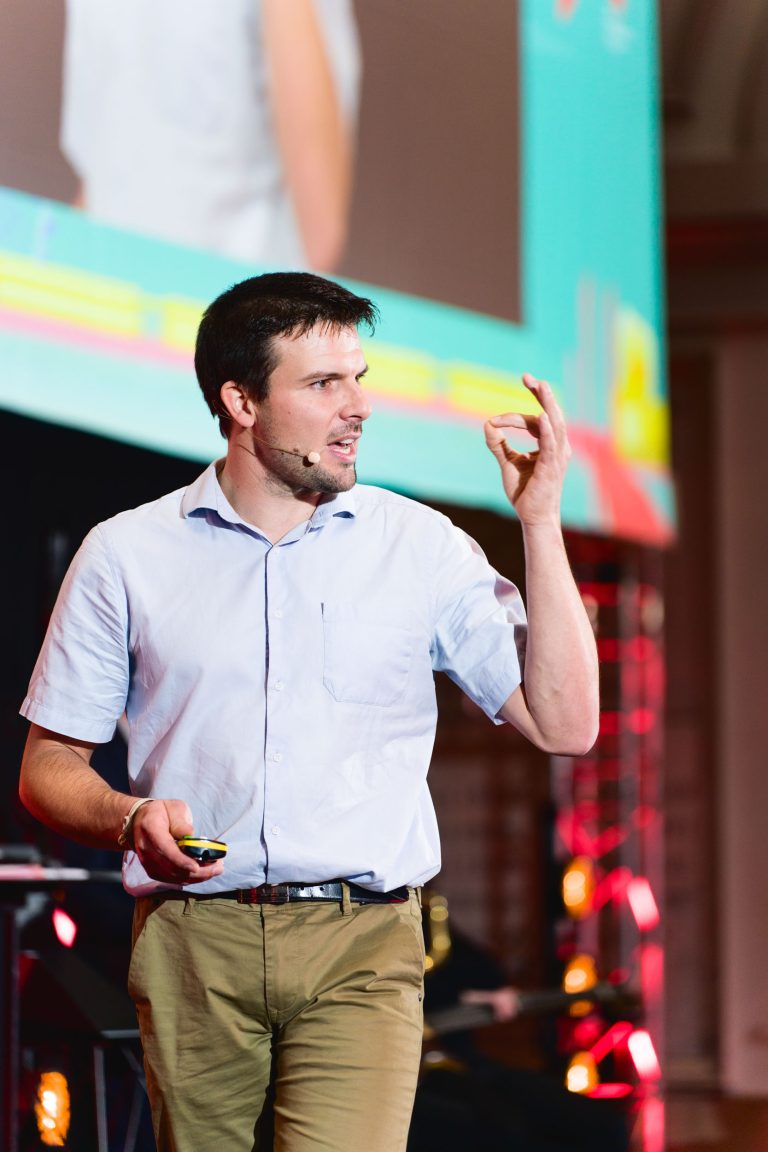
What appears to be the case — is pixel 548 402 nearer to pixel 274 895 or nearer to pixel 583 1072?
pixel 274 895

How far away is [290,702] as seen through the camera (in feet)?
4.67

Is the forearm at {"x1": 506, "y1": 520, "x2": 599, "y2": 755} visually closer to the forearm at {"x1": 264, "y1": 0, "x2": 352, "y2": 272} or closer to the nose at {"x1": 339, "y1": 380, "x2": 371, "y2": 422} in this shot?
the nose at {"x1": 339, "y1": 380, "x2": 371, "y2": 422}

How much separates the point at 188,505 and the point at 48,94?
32.2 inches

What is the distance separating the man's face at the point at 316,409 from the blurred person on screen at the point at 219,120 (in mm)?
724

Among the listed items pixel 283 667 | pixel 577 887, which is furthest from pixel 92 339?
pixel 577 887

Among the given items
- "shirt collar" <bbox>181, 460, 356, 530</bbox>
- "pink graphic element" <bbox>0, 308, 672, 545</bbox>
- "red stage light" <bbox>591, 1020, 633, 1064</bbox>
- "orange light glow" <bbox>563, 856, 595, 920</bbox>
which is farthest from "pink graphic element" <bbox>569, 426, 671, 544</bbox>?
"shirt collar" <bbox>181, 460, 356, 530</bbox>

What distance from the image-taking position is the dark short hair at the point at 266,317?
1481 millimetres

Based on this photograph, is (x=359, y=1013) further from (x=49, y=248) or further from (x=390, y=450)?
(x=390, y=450)

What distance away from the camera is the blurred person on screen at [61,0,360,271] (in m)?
2.07

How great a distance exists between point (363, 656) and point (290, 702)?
3.6 inches

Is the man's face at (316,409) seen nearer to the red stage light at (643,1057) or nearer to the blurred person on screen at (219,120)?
the blurred person on screen at (219,120)

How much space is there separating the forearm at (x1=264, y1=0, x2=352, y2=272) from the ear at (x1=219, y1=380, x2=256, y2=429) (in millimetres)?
981

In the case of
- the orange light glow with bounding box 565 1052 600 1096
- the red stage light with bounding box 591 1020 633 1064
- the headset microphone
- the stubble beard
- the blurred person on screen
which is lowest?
the orange light glow with bounding box 565 1052 600 1096

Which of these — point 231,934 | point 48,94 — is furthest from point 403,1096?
point 48,94
